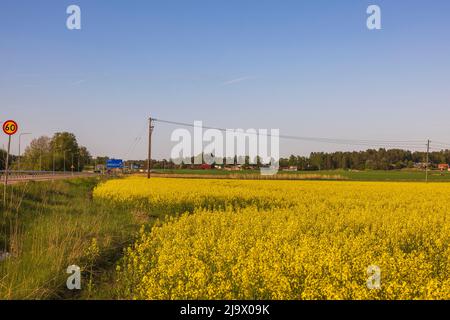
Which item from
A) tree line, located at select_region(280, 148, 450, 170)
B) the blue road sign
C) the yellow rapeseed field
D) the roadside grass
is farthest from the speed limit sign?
tree line, located at select_region(280, 148, 450, 170)

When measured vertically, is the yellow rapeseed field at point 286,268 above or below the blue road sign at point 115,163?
below

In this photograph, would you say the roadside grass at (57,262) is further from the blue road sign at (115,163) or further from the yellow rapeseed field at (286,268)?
the blue road sign at (115,163)

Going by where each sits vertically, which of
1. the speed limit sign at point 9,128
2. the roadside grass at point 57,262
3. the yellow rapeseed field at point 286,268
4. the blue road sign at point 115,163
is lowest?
the roadside grass at point 57,262

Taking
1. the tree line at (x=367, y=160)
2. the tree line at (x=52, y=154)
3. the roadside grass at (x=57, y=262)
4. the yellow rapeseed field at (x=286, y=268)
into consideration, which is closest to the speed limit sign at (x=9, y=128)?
the roadside grass at (x=57, y=262)

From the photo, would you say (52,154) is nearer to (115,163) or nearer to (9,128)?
(115,163)

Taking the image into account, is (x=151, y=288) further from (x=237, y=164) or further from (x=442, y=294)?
(x=237, y=164)

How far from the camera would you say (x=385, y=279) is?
5535mm

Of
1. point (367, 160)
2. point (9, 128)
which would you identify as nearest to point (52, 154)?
point (9, 128)

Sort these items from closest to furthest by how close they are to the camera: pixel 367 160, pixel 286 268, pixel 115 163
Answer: pixel 286 268
pixel 115 163
pixel 367 160

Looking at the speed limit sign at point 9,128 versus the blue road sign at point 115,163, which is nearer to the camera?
the speed limit sign at point 9,128

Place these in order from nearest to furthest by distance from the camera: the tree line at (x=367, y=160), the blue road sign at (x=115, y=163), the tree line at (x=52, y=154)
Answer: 1. the blue road sign at (x=115, y=163)
2. the tree line at (x=52, y=154)
3. the tree line at (x=367, y=160)

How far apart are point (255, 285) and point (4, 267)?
434cm

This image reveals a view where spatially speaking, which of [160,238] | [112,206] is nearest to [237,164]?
[112,206]

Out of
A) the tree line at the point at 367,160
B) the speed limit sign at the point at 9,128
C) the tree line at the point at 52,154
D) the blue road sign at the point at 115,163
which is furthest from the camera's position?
the tree line at the point at 367,160
